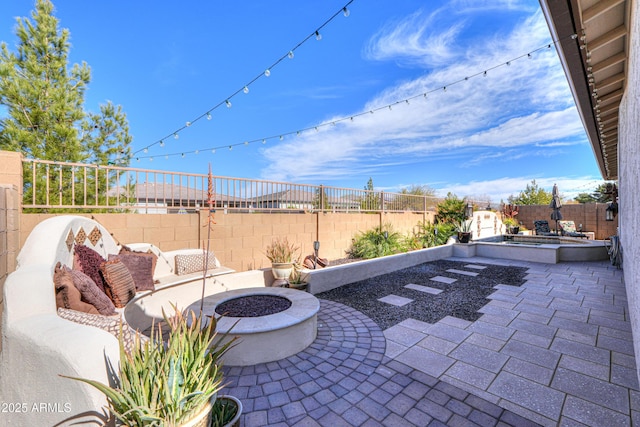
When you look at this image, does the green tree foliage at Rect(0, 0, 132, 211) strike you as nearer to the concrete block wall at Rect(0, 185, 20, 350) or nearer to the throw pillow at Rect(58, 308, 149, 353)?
the concrete block wall at Rect(0, 185, 20, 350)

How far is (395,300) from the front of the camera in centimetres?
432

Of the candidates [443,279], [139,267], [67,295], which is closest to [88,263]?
[139,267]

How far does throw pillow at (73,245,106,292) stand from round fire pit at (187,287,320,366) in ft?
3.56

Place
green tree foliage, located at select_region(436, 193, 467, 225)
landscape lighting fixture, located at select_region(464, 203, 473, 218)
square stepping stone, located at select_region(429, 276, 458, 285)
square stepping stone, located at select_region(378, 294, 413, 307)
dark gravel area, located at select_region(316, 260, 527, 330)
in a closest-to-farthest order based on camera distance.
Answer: dark gravel area, located at select_region(316, 260, 527, 330), square stepping stone, located at select_region(378, 294, 413, 307), square stepping stone, located at select_region(429, 276, 458, 285), landscape lighting fixture, located at select_region(464, 203, 473, 218), green tree foliage, located at select_region(436, 193, 467, 225)

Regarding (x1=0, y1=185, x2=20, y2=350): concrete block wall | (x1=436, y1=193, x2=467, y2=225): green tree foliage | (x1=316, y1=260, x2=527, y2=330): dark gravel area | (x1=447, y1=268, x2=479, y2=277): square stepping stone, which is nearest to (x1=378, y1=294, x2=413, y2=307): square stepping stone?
(x1=316, y1=260, x2=527, y2=330): dark gravel area

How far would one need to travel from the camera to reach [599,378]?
2213 mm

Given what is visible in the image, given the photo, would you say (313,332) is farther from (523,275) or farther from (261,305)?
(523,275)

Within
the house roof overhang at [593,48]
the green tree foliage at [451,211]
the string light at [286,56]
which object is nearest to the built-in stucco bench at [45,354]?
the string light at [286,56]

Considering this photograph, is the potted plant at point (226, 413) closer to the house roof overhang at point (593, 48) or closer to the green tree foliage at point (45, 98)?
the house roof overhang at point (593, 48)

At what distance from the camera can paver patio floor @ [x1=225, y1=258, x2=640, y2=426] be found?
1.83 metres

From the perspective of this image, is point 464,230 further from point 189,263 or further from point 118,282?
point 118,282

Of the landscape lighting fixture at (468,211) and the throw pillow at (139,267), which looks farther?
the landscape lighting fixture at (468,211)

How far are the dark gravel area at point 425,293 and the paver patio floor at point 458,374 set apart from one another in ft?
0.82

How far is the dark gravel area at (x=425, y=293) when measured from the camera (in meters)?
3.70
